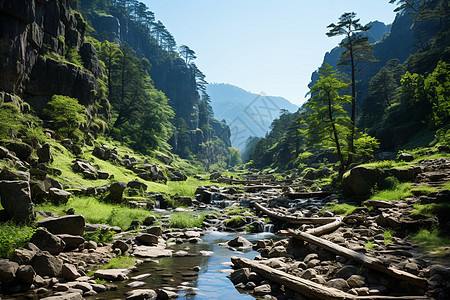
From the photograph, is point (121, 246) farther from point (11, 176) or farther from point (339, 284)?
point (339, 284)

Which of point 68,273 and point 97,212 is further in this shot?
point 97,212

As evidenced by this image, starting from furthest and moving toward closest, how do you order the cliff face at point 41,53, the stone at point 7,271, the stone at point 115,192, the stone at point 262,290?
1. the cliff face at point 41,53
2. the stone at point 115,192
3. the stone at point 262,290
4. the stone at point 7,271

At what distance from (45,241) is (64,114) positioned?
2709cm

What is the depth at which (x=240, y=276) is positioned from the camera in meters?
7.04

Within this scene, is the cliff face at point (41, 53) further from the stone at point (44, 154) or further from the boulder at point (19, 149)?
the boulder at point (19, 149)

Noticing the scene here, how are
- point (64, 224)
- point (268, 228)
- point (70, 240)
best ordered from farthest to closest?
point (268, 228) → point (64, 224) → point (70, 240)

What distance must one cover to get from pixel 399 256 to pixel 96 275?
8156mm

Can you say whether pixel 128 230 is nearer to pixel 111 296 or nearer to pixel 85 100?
pixel 111 296

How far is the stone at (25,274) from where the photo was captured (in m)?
5.61

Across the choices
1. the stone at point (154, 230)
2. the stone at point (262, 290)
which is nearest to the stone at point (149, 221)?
the stone at point (154, 230)

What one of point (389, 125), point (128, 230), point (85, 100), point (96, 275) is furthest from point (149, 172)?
point (389, 125)

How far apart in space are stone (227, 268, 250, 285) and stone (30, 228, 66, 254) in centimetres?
525

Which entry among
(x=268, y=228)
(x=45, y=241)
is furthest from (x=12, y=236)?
(x=268, y=228)

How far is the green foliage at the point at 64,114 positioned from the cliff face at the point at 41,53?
9.68 feet
